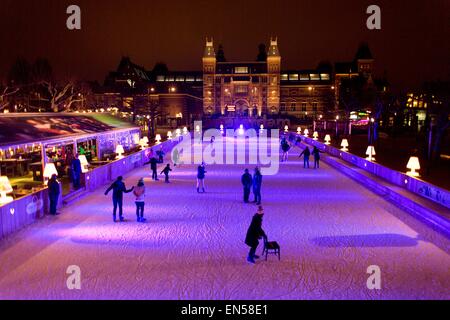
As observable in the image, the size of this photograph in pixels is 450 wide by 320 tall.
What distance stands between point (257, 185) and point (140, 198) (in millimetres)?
3553

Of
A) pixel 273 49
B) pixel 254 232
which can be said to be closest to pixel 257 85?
pixel 273 49

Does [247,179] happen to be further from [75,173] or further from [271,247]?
[75,173]

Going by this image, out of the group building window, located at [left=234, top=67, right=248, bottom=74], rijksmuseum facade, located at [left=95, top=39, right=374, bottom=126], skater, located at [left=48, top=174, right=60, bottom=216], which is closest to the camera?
skater, located at [left=48, top=174, right=60, bottom=216]

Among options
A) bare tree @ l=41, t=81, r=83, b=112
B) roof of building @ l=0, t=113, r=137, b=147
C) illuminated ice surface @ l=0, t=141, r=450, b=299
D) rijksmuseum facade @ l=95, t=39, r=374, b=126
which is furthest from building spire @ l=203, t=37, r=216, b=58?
illuminated ice surface @ l=0, t=141, r=450, b=299

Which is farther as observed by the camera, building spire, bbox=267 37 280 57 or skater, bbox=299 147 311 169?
building spire, bbox=267 37 280 57

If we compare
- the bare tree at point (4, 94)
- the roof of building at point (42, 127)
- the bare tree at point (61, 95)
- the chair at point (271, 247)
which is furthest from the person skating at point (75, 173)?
the bare tree at point (61, 95)

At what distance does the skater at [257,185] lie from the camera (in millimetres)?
12166

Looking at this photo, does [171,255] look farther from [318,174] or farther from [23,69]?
[23,69]

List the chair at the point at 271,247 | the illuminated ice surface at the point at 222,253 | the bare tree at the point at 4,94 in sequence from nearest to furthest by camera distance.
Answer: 1. the illuminated ice surface at the point at 222,253
2. the chair at the point at 271,247
3. the bare tree at the point at 4,94

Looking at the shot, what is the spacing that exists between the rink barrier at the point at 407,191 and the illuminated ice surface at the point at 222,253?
0.36m

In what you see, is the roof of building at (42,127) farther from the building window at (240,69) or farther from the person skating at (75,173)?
the building window at (240,69)

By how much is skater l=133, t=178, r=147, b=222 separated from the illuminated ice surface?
0.26 m

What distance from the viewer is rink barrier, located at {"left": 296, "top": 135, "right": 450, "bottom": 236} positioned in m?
10.4

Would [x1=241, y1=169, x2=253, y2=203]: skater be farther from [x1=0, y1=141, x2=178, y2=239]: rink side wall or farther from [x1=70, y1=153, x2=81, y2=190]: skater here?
[x1=70, y1=153, x2=81, y2=190]: skater
